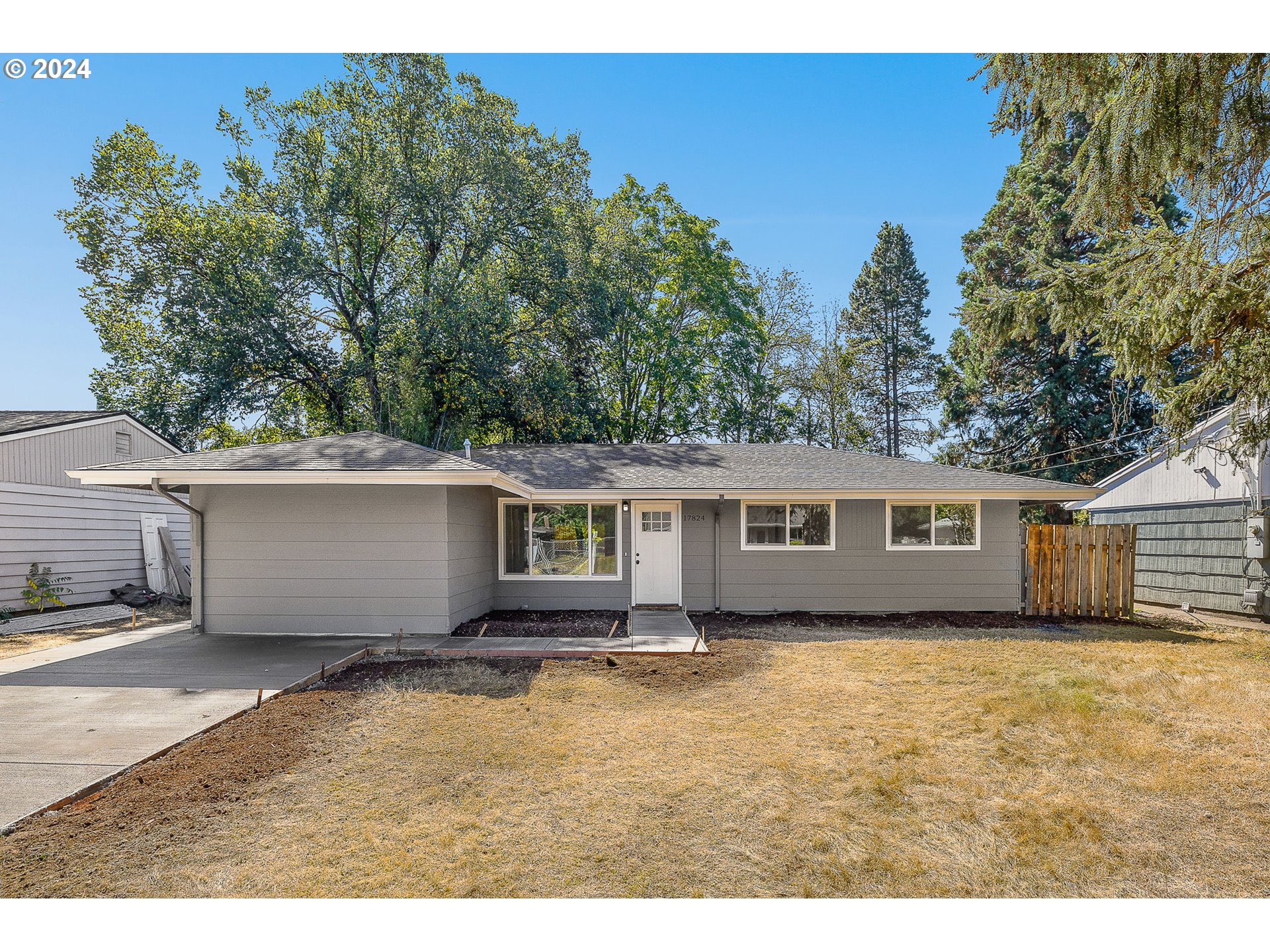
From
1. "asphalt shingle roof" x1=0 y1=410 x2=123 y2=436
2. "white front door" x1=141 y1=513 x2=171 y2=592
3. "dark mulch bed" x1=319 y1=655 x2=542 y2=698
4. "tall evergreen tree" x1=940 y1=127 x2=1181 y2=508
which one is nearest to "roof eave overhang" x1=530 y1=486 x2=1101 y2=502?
"dark mulch bed" x1=319 y1=655 x2=542 y2=698

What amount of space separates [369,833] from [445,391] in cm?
1554

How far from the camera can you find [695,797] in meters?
3.88

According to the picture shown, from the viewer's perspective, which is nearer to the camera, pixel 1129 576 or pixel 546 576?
pixel 1129 576

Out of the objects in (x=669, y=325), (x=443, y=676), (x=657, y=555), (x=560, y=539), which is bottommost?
(x=443, y=676)

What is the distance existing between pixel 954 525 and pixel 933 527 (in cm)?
39

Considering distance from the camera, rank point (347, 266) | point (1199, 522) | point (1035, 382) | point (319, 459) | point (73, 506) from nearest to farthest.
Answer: point (319, 459) → point (1199, 522) → point (73, 506) → point (347, 266) → point (1035, 382)

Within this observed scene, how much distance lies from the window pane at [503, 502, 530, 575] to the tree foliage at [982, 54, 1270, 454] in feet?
25.9

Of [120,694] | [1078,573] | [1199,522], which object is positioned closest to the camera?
[120,694]

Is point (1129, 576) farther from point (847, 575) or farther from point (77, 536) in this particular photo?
point (77, 536)

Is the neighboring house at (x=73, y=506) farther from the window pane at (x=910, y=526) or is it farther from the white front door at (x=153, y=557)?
the window pane at (x=910, y=526)

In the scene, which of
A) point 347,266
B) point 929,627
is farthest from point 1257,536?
point 347,266

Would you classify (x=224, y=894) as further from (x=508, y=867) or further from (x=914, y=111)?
(x=914, y=111)

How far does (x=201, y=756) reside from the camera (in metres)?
4.46
